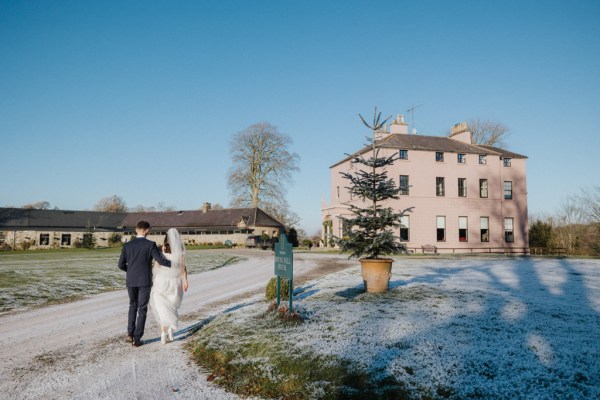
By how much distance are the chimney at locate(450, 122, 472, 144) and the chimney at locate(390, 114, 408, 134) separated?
5.22 meters

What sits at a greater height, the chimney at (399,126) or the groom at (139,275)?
the chimney at (399,126)

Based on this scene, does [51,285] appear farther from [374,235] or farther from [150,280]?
[374,235]

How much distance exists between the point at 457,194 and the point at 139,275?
108 ft

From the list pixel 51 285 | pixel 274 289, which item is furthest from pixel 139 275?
Answer: pixel 51 285

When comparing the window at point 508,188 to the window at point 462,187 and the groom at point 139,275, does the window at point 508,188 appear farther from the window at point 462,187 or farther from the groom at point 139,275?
the groom at point 139,275

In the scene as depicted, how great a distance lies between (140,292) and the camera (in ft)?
24.4

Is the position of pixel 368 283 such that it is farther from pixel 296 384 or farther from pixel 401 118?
pixel 401 118

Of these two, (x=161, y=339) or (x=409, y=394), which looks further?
(x=161, y=339)

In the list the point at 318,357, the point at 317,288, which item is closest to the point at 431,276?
the point at 317,288

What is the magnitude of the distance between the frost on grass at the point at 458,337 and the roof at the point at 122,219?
1692 inches

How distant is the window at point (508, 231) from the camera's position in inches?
1448

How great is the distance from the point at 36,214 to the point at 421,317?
2664 inches

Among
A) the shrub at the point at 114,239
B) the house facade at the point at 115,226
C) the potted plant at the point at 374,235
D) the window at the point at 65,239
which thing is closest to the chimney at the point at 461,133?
the house facade at the point at 115,226

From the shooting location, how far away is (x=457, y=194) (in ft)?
117
